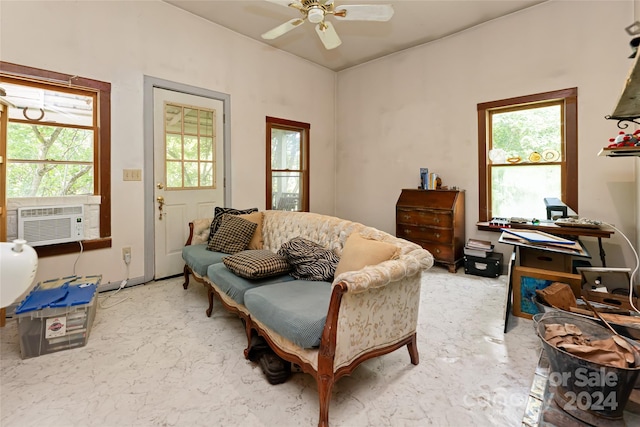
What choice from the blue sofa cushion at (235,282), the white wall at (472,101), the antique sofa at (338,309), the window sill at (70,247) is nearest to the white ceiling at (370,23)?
the white wall at (472,101)

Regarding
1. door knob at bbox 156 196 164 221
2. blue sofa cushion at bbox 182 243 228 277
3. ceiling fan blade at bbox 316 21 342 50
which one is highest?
ceiling fan blade at bbox 316 21 342 50

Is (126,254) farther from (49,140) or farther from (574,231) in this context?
(574,231)

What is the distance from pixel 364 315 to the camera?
1452 mm

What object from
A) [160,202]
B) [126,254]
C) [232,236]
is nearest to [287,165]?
[160,202]

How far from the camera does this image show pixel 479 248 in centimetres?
358

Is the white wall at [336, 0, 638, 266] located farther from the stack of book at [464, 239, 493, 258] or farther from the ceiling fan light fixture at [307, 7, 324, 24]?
the ceiling fan light fixture at [307, 7, 324, 24]

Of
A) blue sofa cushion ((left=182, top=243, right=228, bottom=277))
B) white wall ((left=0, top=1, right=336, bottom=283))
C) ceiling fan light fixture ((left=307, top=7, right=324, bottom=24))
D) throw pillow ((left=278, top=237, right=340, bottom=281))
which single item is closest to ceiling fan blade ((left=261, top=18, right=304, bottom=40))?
ceiling fan light fixture ((left=307, top=7, right=324, bottom=24))

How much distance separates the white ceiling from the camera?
11.0 feet

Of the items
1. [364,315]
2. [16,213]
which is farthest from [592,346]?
[16,213]

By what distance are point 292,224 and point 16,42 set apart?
9.15 ft

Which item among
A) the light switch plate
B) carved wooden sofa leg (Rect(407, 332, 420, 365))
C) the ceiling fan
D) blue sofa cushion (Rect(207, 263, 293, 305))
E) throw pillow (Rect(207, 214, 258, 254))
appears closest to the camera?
carved wooden sofa leg (Rect(407, 332, 420, 365))

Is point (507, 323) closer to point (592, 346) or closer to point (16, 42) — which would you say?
point (592, 346)

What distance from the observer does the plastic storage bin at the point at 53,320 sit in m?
1.88

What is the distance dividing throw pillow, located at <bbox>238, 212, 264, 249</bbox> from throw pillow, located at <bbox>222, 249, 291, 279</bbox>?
683 millimetres
